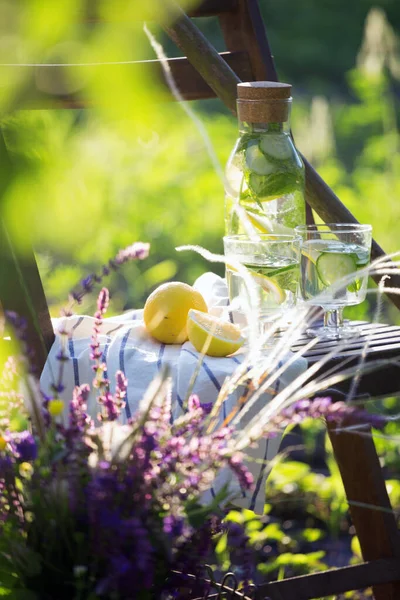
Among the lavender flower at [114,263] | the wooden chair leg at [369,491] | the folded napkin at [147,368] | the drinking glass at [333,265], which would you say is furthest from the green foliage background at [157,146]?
the wooden chair leg at [369,491]

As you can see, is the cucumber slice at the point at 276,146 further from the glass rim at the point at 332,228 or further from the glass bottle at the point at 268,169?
the glass rim at the point at 332,228

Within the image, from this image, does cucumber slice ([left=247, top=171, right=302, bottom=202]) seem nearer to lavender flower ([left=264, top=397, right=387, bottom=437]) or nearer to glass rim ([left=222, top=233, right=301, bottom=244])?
glass rim ([left=222, top=233, right=301, bottom=244])

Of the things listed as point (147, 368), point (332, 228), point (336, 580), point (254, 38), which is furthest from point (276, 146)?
point (336, 580)

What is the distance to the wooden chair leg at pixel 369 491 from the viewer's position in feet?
4.39

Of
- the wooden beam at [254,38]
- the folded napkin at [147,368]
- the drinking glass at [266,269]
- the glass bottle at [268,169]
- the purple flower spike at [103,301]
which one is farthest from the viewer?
the wooden beam at [254,38]

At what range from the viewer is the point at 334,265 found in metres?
1.18

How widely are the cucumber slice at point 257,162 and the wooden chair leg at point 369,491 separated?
1.48ft

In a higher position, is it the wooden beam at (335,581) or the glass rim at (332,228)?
the glass rim at (332,228)

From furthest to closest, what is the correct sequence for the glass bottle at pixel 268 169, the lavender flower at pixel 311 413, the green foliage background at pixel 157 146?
the glass bottle at pixel 268 169 < the lavender flower at pixel 311 413 < the green foliage background at pixel 157 146

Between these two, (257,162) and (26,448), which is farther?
(257,162)

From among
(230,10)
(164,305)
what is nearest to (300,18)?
(230,10)

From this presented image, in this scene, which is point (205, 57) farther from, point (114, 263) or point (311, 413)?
point (311, 413)

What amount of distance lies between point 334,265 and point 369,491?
42 cm

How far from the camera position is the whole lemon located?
1.19 meters
